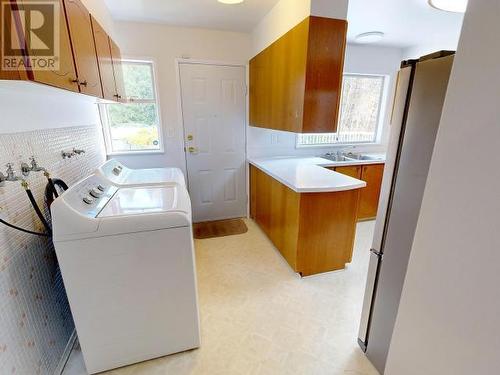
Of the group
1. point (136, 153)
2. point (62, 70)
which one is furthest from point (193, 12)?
point (62, 70)

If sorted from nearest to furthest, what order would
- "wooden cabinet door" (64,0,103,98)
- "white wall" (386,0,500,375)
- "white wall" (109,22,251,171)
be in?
"white wall" (386,0,500,375) < "wooden cabinet door" (64,0,103,98) < "white wall" (109,22,251,171)

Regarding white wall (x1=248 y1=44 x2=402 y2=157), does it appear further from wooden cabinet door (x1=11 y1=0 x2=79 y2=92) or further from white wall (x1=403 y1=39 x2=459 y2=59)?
wooden cabinet door (x1=11 y1=0 x2=79 y2=92)

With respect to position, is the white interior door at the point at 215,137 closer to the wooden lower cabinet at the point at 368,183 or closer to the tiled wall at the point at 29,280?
the wooden lower cabinet at the point at 368,183

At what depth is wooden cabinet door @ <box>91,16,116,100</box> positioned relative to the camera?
64.9 inches

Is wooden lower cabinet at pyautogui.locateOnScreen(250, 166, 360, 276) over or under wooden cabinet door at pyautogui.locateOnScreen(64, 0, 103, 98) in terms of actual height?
under

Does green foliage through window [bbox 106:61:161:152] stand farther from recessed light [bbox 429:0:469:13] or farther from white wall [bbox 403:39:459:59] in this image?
white wall [bbox 403:39:459:59]

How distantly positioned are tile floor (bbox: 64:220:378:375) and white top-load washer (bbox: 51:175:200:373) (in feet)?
0.51

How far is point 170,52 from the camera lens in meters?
2.75

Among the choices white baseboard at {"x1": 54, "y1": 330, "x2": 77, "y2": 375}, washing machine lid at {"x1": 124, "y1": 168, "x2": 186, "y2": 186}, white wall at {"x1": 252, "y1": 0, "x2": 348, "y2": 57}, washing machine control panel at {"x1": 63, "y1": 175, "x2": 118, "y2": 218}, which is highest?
white wall at {"x1": 252, "y1": 0, "x2": 348, "y2": 57}

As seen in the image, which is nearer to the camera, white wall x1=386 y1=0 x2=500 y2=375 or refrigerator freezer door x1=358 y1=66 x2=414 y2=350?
white wall x1=386 y1=0 x2=500 y2=375

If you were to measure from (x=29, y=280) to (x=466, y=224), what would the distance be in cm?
194

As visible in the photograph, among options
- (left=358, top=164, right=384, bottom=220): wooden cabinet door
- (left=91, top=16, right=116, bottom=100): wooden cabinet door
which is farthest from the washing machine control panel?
(left=358, top=164, right=384, bottom=220): wooden cabinet door

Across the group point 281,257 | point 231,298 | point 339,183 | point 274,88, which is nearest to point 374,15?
point 274,88

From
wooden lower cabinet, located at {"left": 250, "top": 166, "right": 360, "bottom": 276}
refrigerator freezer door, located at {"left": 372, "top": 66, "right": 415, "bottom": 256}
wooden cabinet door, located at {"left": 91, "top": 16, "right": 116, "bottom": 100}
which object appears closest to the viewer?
refrigerator freezer door, located at {"left": 372, "top": 66, "right": 415, "bottom": 256}
